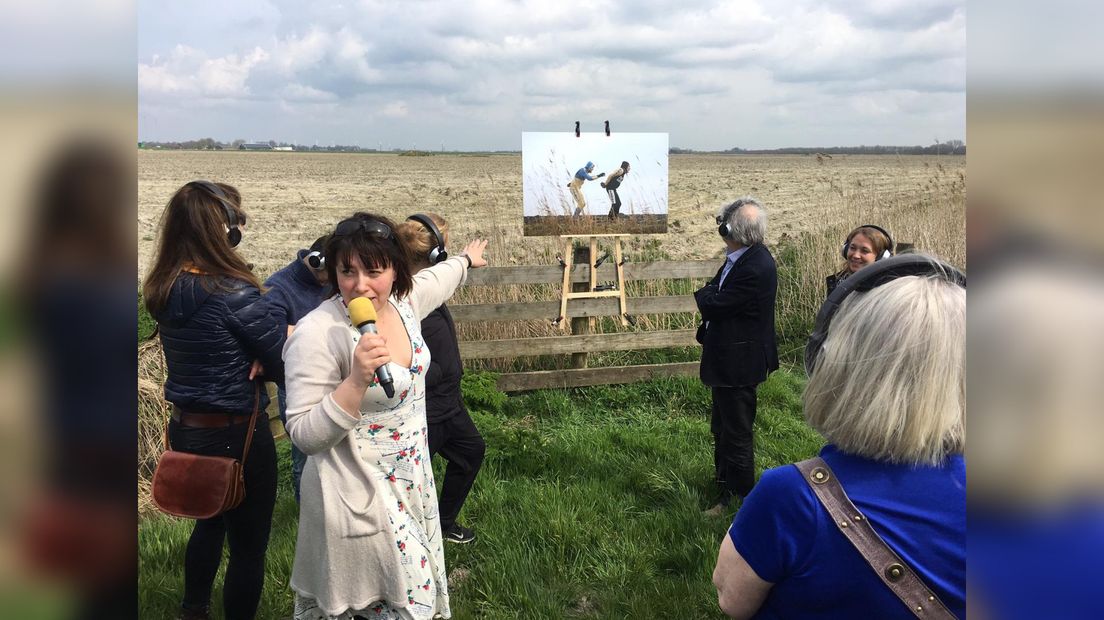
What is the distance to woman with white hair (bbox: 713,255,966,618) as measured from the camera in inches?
52.4

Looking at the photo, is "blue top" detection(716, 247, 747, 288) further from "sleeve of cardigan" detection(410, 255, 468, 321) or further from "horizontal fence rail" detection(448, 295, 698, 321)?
"horizontal fence rail" detection(448, 295, 698, 321)

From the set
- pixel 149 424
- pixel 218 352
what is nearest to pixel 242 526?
pixel 218 352

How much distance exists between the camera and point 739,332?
14.5 feet

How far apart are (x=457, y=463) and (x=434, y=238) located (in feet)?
4.02

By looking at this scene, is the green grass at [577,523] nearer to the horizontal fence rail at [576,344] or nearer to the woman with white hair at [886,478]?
the horizontal fence rail at [576,344]

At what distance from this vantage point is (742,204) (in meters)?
4.39

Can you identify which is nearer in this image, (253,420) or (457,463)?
(253,420)

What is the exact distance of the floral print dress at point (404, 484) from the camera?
244cm

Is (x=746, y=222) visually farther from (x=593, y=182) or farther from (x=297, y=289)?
(x=593, y=182)

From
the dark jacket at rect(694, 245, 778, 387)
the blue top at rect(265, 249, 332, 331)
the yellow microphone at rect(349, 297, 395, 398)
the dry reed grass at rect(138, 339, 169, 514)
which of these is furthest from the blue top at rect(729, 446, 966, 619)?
the dry reed grass at rect(138, 339, 169, 514)

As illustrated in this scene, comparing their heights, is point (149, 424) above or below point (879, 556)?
below

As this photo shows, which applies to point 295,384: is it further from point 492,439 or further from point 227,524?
point 492,439

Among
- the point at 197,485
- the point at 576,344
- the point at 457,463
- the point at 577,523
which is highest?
the point at 576,344
